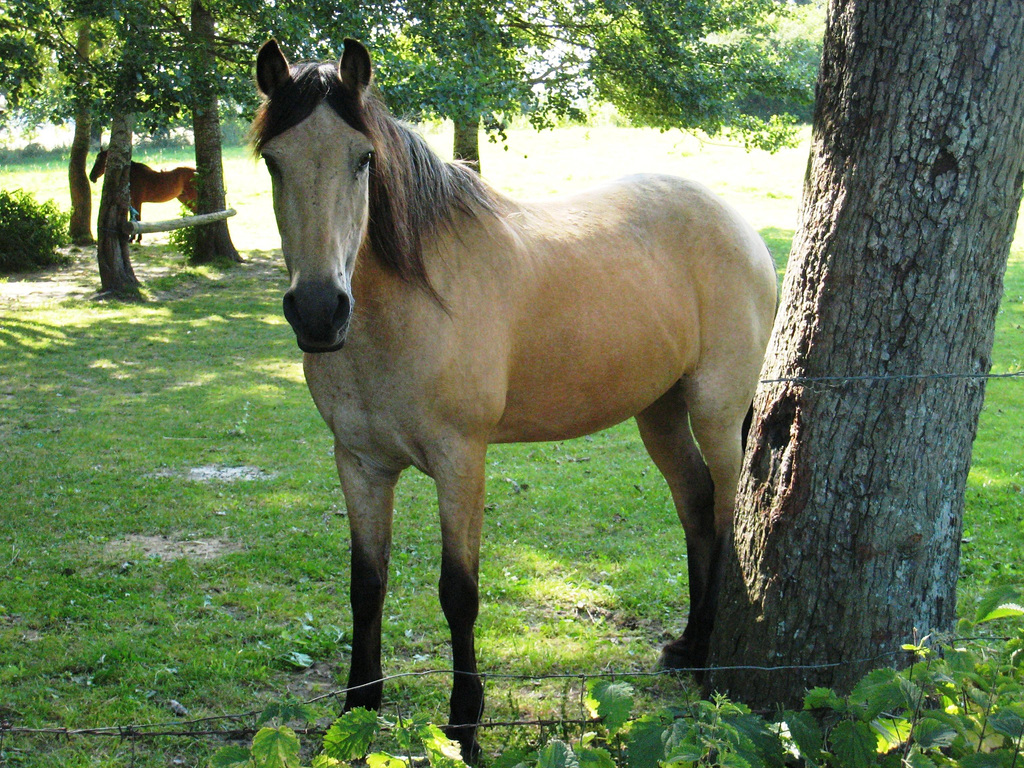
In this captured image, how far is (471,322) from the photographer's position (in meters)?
3.14

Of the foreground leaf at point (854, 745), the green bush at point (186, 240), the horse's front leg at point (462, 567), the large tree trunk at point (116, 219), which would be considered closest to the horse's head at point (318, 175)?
the horse's front leg at point (462, 567)

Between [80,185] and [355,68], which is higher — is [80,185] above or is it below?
below

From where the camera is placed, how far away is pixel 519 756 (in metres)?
2.16

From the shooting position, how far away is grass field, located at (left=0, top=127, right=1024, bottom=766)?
3.56 m

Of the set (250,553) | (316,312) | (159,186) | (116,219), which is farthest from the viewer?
(159,186)

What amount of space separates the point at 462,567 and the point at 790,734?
129cm

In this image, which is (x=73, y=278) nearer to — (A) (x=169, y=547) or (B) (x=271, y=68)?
(A) (x=169, y=547)

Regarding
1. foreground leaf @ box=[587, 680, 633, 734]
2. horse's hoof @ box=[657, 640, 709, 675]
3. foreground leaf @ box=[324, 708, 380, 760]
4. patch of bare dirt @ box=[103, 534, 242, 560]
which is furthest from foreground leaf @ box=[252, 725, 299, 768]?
patch of bare dirt @ box=[103, 534, 242, 560]

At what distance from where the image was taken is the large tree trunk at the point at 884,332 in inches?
95.1

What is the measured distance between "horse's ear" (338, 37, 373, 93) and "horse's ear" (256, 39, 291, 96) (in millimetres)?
179

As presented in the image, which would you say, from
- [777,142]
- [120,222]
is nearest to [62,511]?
[120,222]

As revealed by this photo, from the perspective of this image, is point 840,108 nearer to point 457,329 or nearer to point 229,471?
point 457,329

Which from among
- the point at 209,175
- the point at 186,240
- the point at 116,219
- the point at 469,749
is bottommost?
the point at 469,749

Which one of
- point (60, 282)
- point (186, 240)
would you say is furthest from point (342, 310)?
point (186, 240)
